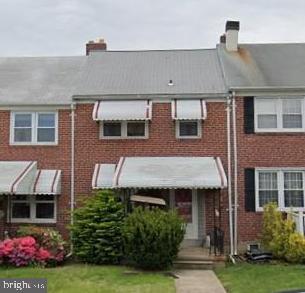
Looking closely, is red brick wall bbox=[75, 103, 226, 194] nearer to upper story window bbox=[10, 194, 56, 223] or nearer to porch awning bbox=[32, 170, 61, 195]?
porch awning bbox=[32, 170, 61, 195]

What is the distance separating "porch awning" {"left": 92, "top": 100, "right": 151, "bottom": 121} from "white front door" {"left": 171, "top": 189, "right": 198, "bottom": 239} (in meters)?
3.29

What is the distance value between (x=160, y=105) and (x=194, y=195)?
373 cm

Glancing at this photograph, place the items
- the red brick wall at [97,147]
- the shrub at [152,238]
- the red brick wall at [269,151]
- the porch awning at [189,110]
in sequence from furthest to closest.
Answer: the red brick wall at [97,147] → the red brick wall at [269,151] → the porch awning at [189,110] → the shrub at [152,238]

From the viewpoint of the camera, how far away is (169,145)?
21.1 meters

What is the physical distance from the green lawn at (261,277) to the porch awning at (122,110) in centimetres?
650

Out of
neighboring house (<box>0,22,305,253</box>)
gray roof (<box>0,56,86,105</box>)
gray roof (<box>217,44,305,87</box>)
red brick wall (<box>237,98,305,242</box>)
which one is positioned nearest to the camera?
neighboring house (<box>0,22,305,253</box>)

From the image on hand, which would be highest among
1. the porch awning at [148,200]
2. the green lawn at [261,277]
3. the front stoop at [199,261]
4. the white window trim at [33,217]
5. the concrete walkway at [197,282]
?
the porch awning at [148,200]

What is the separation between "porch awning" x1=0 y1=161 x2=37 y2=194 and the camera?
747 inches

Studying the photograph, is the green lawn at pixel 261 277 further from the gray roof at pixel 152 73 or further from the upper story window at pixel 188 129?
the gray roof at pixel 152 73

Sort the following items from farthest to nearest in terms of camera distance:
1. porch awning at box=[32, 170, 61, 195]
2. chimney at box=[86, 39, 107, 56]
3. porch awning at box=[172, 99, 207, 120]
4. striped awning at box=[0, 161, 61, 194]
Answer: chimney at box=[86, 39, 107, 56] < porch awning at box=[172, 99, 207, 120] < porch awning at box=[32, 170, 61, 195] < striped awning at box=[0, 161, 61, 194]

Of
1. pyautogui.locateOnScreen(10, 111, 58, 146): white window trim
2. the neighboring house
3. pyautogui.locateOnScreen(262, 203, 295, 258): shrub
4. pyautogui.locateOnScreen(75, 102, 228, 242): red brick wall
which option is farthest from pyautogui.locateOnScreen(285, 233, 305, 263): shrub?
pyautogui.locateOnScreen(10, 111, 58, 146): white window trim

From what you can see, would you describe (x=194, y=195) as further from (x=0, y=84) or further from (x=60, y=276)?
(x=0, y=84)

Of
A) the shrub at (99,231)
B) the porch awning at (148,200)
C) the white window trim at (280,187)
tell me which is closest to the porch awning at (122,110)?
the porch awning at (148,200)

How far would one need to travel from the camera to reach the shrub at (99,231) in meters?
18.4
